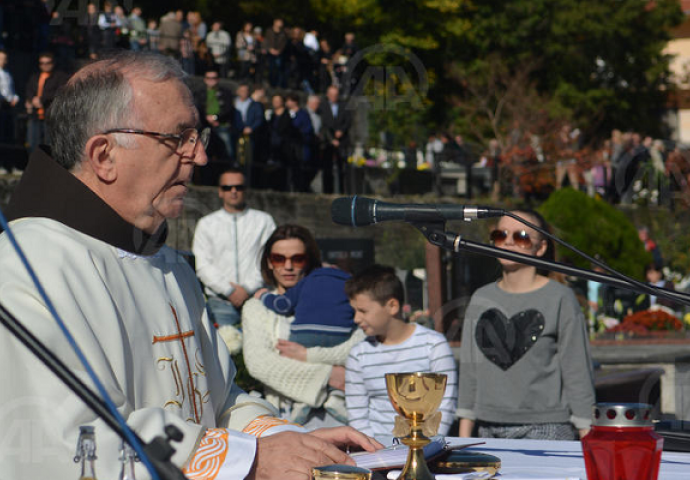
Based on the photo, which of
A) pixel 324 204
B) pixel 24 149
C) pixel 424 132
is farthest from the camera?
pixel 424 132

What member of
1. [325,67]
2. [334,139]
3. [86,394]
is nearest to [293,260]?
[86,394]

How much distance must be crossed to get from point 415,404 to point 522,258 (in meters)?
0.40

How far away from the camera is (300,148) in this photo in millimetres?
15922

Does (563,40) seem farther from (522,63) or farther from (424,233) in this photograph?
(424,233)

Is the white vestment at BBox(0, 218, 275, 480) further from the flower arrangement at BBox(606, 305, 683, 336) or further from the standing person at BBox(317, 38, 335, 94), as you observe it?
the standing person at BBox(317, 38, 335, 94)

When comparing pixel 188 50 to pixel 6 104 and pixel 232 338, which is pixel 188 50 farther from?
pixel 232 338

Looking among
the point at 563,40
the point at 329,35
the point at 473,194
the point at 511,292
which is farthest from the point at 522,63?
the point at 511,292

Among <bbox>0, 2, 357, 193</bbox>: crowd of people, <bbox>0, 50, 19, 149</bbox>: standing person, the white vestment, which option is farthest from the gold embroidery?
<bbox>0, 50, 19, 149</bbox>: standing person

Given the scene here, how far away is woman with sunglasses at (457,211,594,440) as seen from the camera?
15.3 feet

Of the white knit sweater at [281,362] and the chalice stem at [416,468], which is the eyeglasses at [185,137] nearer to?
the chalice stem at [416,468]

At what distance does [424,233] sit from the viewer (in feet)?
8.20

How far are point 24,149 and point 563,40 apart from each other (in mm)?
23063

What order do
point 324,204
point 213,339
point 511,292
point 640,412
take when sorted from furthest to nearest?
point 324,204
point 511,292
point 213,339
point 640,412

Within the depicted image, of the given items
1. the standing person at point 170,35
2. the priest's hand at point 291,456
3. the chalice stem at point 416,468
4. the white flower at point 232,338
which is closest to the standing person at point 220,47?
the standing person at point 170,35
